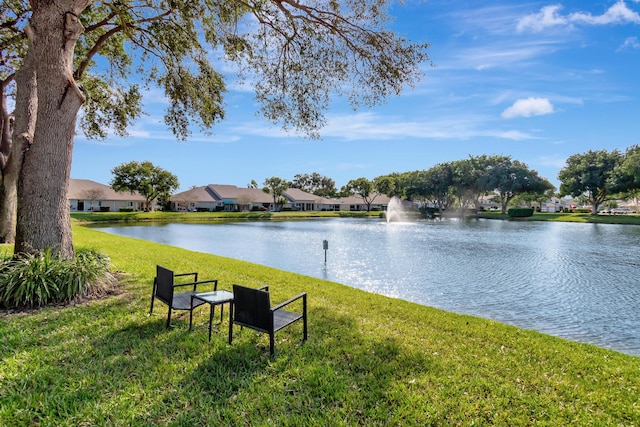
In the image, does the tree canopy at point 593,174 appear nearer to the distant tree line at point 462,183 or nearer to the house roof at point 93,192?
the distant tree line at point 462,183

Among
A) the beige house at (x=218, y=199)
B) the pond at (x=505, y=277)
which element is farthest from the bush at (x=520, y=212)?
the beige house at (x=218, y=199)

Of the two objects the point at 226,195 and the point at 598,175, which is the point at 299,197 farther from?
the point at 598,175

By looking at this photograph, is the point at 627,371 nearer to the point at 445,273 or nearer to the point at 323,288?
the point at 323,288

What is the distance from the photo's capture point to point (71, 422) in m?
2.72

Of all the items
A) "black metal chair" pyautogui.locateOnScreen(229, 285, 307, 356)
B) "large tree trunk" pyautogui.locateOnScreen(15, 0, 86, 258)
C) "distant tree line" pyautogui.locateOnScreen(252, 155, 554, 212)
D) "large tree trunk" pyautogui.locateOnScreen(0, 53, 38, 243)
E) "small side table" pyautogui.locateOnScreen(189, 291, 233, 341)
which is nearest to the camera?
"black metal chair" pyautogui.locateOnScreen(229, 285, 307, 356)

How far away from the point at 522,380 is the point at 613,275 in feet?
37.5

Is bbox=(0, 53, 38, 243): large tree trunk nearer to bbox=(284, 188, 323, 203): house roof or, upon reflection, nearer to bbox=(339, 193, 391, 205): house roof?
bbox=(284, 188, 323, 203): house roof

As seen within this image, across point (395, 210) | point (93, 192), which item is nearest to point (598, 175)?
point (395, 210)

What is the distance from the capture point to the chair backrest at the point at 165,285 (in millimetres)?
4590

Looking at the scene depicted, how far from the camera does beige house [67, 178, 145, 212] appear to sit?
57.2m

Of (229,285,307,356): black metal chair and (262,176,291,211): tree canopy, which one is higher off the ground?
(262,176,291,211): tree canopy

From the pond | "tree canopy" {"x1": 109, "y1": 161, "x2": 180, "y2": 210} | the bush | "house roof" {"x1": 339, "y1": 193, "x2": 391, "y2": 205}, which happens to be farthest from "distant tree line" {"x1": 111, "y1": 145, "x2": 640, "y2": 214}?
the pond

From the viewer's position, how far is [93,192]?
56688 millimetres

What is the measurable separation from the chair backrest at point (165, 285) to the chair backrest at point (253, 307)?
110cm
